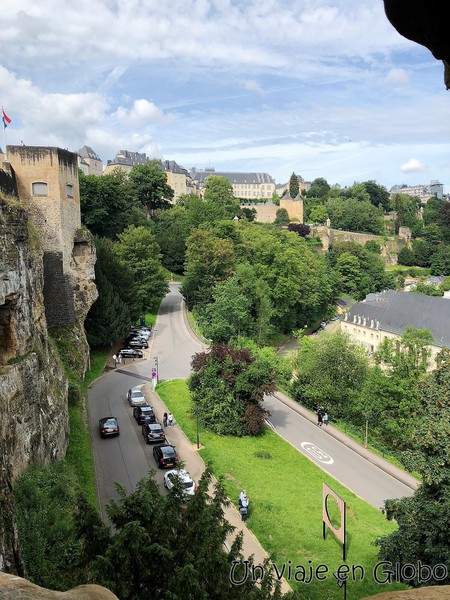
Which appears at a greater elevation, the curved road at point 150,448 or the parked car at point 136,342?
the parked car at point 136,342

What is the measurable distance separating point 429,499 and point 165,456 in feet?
34.2

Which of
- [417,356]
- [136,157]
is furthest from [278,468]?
[136,157]

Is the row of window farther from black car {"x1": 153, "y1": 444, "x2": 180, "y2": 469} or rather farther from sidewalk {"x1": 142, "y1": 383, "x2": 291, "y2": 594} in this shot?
black car {"x1": 153, "y1": 444, "x2": 180, "y2": 469}

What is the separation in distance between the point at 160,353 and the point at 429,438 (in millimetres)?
24916

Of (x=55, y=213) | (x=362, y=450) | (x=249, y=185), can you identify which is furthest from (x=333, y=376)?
(x=249, y=185)

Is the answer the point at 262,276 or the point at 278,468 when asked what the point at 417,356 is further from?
the point at 262,276

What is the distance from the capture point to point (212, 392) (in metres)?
24.4

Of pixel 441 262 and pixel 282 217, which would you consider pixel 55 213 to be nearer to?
pixel 282 217

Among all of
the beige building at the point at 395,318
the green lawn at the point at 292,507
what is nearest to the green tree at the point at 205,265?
the beige building at the point at 395,318

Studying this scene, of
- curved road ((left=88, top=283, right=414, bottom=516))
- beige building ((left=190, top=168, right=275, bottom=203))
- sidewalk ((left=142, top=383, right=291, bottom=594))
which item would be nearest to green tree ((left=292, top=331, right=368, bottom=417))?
curved road ((left=88, top=283, right=414, bottom=516))

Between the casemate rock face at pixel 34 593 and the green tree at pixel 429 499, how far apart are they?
10.2 m

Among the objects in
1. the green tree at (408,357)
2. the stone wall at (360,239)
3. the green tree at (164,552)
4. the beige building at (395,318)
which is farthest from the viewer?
the stone wall at (360,239)

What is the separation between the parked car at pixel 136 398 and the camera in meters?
26.0

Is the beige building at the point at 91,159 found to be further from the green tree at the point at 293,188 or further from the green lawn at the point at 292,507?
the green lawn at the point at 292,507
